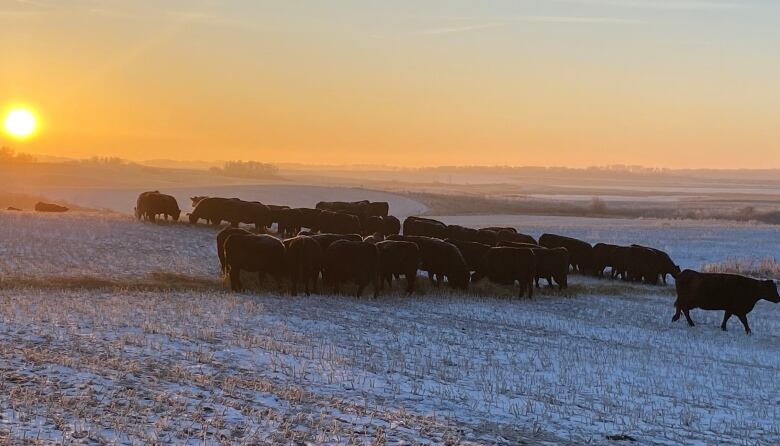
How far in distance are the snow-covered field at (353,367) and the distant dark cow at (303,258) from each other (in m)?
0.96

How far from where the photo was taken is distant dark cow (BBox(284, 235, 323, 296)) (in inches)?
813

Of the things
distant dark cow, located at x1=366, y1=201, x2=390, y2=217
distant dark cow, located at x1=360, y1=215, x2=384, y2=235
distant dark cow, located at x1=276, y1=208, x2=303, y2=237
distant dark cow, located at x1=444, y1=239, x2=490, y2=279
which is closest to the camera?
distant dark cow, located at x1=444, y1=239, x2=490, y2=279

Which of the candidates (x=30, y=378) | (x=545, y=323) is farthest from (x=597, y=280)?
(x=30, y=378)

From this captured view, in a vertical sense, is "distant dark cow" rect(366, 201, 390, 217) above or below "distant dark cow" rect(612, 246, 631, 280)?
above

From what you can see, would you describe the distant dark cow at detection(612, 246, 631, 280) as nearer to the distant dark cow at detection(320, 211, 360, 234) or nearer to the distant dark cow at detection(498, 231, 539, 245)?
the distant dark cow at detection(498, 231, 539, 245)

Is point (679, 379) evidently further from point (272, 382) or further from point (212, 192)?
point (212, 192)

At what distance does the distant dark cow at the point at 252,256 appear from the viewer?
20.5 meters

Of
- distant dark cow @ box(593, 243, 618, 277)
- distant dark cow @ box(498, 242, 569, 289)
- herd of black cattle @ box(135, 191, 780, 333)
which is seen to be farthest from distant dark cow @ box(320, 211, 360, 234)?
distant dark cow @ box(498, 242, 569, 289)

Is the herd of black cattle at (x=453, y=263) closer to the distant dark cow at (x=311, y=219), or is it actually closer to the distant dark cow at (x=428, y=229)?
the distant dark cow at (x=428, y=229)

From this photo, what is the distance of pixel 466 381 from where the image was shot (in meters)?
12.3

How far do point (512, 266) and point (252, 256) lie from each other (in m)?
8.28

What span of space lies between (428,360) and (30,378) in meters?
6.25

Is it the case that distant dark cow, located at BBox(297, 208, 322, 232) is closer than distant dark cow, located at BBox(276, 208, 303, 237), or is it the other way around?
distant dark cow, located at BBox(297, 208, 322, 232)

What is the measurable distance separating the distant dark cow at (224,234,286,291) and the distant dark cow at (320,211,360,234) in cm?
1448
